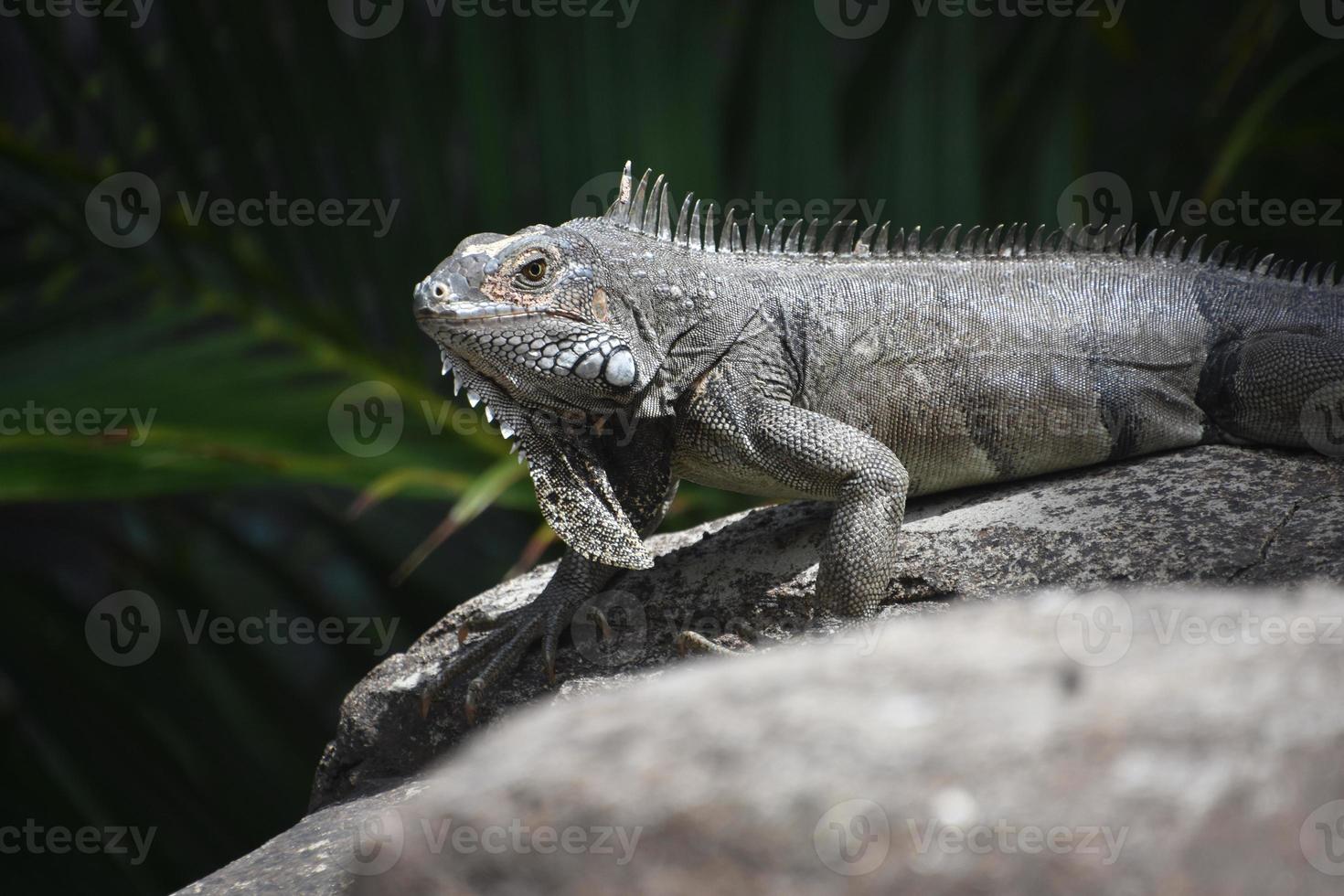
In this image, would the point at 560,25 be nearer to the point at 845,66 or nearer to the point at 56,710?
the point at 845,66

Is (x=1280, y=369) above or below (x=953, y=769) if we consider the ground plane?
below

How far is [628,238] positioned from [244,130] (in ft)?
8.85

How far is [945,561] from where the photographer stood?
3527 mm
